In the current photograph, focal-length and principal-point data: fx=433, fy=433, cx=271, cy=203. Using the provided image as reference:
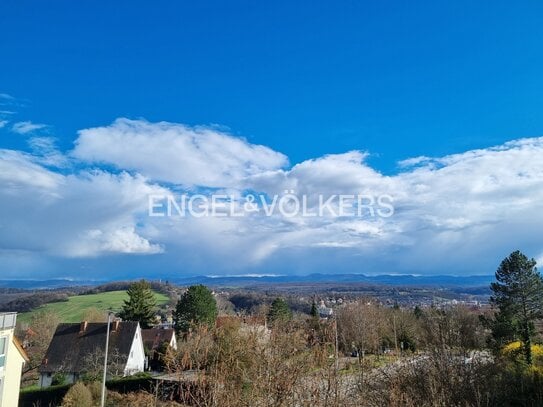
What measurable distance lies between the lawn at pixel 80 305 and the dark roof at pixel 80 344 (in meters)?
23.6

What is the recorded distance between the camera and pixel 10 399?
22.7 metres

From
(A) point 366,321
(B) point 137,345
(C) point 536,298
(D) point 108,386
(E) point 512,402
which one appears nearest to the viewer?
(E) point 512,402

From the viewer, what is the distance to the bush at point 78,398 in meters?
21.4

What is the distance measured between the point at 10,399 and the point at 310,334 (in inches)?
822

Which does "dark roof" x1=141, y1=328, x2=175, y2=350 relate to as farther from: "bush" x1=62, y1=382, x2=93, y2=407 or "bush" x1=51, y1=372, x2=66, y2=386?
"bush" x1=62, y1=382, x2=93, y2=407

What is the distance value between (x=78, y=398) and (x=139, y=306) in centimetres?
2937

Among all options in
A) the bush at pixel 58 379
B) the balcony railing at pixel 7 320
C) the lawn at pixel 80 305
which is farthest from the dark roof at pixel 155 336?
the balcony railing at pixel 7 320

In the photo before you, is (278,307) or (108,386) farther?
(278,307)

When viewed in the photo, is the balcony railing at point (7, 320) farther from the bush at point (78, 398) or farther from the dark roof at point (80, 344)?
the dark roof at point (80, 344)

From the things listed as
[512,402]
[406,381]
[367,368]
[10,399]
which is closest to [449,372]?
[406,381]

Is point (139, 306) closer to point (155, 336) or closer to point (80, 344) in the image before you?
point (155, 336)

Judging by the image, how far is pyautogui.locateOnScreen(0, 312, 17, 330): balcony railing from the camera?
70.6 feet

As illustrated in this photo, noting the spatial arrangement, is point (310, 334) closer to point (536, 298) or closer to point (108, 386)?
point (536, 298)

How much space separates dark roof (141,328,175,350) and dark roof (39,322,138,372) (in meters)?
5.78
